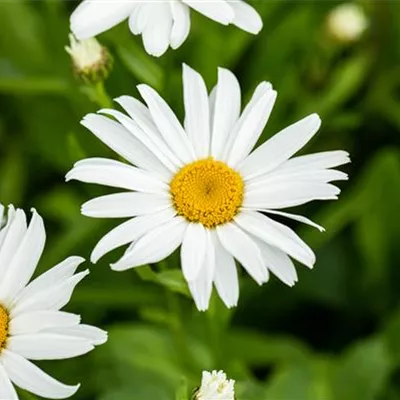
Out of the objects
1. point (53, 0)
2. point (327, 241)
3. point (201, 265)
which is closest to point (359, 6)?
point (327, 241)

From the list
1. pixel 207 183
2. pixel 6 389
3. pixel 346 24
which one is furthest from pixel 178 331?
pixel 346 24

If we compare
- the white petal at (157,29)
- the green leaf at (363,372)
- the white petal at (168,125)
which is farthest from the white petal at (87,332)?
the green leaf at (363,372)

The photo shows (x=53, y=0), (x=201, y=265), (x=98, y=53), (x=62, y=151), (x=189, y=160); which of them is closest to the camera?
(x=201, y=265)

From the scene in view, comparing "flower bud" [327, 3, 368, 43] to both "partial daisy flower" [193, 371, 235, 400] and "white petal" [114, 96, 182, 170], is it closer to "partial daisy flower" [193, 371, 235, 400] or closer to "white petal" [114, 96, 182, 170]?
"white petal" [114, 96, 182, 170]

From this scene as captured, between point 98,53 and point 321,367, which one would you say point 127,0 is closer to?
point 98,53

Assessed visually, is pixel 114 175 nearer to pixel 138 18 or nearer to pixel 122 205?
pixel 122 205

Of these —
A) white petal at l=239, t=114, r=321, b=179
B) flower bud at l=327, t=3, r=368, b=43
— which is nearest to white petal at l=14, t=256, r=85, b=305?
white petal at l=239, t=114, r=321, b=179
